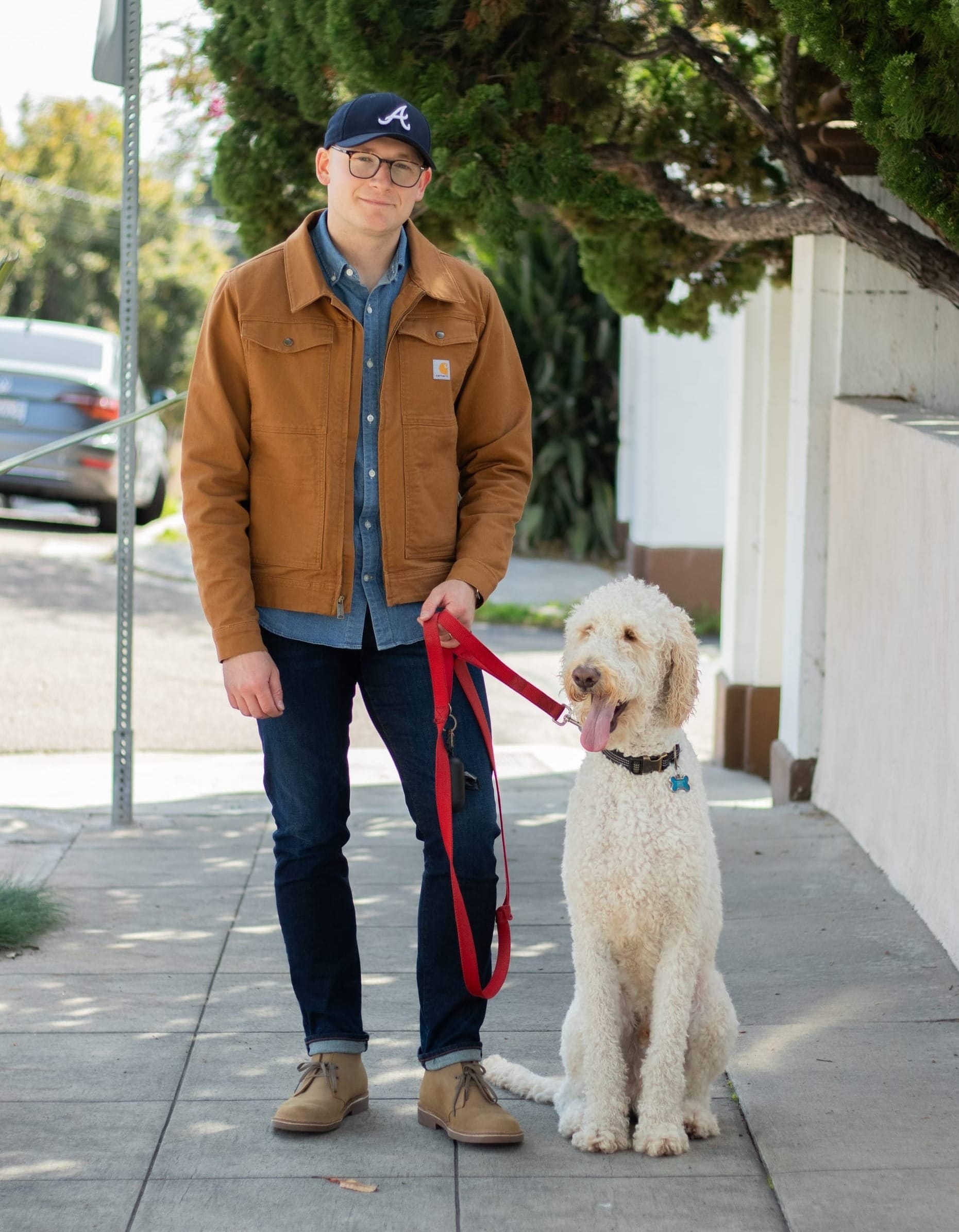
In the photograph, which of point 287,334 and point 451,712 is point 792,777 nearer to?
point 451,712

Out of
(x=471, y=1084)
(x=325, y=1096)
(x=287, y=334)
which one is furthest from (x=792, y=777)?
(x=287, y=334)

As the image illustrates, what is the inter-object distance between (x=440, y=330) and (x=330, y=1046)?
167 centimetres

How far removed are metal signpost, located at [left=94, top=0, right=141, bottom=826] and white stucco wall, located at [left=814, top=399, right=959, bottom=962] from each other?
290cm

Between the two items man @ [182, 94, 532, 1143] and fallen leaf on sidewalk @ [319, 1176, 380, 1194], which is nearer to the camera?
fallen leaf on sidewalk @ [319, 1176, 380, 1194]

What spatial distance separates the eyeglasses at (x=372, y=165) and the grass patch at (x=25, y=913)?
2740 millimetres

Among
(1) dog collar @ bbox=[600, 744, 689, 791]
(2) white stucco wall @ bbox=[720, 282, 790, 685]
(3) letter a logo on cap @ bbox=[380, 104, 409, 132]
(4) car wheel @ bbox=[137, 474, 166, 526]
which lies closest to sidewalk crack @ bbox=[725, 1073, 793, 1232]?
(1) dog collar @ bbox=[600, 744, 689, 791]

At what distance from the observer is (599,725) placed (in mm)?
3295

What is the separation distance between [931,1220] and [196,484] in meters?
2.17

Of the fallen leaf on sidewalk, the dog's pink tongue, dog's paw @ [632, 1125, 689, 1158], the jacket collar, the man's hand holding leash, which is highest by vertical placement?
the jacket collar

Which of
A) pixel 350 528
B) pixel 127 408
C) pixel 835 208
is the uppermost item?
pixel 835 208

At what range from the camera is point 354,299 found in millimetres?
3496

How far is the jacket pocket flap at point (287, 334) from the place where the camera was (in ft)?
11.2

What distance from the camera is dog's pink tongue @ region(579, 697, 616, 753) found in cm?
329

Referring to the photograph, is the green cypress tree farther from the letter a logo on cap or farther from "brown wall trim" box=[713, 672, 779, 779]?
"brown wall trim" box=[713, 672, 779, 779]
